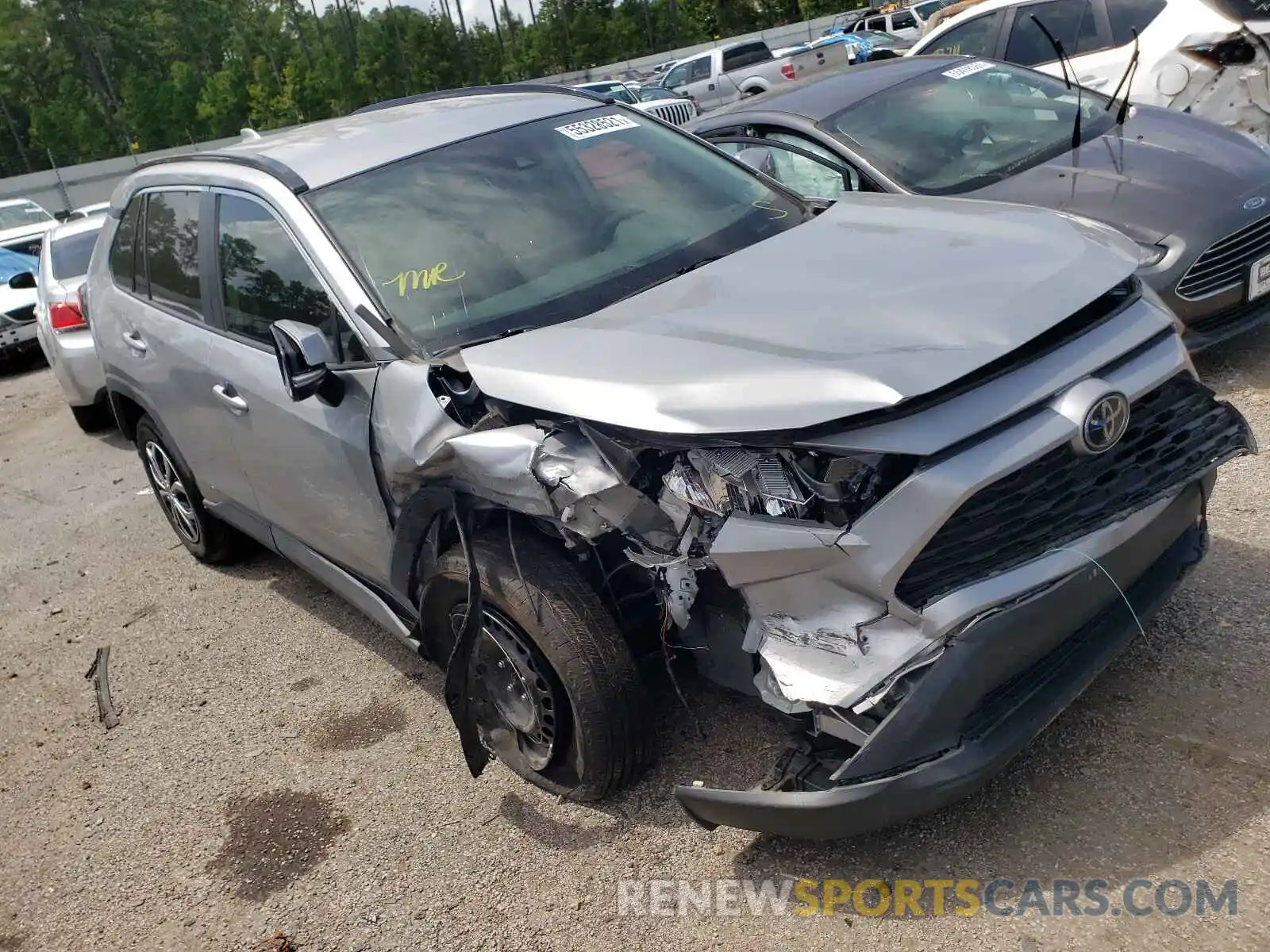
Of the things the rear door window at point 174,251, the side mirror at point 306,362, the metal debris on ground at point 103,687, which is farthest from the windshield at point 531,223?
the metal debris on ground at point 103,687

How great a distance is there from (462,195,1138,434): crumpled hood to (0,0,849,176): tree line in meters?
49.8

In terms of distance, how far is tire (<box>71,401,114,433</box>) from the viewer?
8.62m

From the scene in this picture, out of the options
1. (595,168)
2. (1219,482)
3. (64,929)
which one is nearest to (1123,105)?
(1219,482)

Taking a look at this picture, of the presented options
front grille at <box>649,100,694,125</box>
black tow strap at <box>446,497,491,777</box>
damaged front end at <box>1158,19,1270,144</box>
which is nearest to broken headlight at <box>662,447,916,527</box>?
black tow strap at <box>446,497,491,777</box>

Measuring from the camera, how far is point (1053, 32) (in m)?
7.50

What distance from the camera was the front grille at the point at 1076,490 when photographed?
7.57 feet

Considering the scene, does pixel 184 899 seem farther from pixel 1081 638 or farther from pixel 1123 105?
pixel 1123 105

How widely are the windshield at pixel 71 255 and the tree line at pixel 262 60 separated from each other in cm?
4225

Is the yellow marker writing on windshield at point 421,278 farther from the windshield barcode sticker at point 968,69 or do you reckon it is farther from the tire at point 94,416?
the tire at point 94,416

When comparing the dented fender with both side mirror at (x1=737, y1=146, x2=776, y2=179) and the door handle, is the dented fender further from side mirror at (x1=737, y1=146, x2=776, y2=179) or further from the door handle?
side mirror at (x1=737, y1=146, x2=776, y2=179)

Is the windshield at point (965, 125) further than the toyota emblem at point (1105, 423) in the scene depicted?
Yes

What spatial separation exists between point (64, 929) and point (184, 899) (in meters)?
0.38

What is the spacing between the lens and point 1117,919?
239 cm

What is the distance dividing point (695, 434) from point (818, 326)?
46cm
